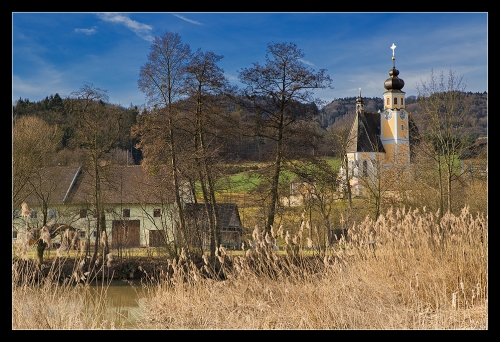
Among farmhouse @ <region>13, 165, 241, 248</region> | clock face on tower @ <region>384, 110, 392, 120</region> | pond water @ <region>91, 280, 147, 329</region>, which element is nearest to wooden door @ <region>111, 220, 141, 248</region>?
farmhouse @ <region>13, 165, 241, 248</region>

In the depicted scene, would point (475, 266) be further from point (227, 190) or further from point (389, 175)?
point (389, 175)

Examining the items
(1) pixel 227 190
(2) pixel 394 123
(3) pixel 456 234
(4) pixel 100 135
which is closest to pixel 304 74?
(1) pixel 227 190

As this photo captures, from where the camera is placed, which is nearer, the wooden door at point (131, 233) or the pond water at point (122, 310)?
the pond water at point (122, 310)

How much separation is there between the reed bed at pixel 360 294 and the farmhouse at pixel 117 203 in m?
10.3

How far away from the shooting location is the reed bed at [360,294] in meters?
5.95

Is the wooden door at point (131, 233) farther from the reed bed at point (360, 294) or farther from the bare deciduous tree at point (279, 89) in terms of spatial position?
the reed bed at point (360, 294)

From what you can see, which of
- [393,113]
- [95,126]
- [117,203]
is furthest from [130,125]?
[393,113]

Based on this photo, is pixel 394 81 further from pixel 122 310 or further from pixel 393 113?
pixel 122 310

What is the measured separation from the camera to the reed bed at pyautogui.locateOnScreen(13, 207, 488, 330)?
595cm

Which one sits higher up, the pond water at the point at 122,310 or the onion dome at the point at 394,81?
the onion dome at the point at 394,81

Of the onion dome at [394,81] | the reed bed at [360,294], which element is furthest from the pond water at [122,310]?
the onion dome at [394,81]

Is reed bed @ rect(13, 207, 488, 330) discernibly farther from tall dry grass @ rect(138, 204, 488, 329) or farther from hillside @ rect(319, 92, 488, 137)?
hillside @ rect(319, 92, 488, 137)

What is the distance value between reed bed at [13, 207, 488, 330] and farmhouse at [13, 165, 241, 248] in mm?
10283
